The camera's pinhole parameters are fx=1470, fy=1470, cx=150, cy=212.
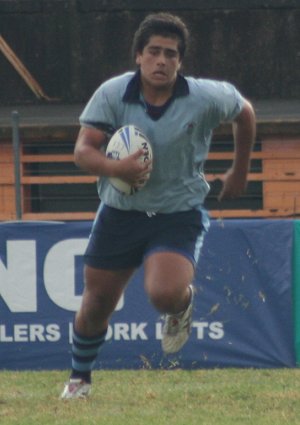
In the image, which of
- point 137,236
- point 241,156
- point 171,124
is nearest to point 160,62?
point 171,124

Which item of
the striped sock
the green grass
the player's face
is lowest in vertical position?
the green grass

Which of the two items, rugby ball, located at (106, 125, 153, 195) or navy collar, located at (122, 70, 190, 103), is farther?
navy collar, located at (122, 70, 190, 103)

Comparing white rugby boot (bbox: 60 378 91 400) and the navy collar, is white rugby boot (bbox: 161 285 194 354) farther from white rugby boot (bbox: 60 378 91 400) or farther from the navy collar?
the navy collar

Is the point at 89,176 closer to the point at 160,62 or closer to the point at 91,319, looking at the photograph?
the point at 91,319

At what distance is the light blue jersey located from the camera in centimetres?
734

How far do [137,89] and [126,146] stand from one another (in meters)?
0.40

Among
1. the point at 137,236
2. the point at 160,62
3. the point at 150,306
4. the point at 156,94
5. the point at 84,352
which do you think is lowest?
the point at 150,306

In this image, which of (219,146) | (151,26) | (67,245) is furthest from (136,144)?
(219,146)

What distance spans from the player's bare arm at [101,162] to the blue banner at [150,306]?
9.70 ft

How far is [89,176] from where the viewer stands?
16.4 metres

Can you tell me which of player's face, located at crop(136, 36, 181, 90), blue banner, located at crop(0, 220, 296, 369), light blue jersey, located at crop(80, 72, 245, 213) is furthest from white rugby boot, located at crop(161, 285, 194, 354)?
blue banner, located at crop(0, 220, 296, 369)

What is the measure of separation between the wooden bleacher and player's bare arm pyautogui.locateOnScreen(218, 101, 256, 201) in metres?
7.88

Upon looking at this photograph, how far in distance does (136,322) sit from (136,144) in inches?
130

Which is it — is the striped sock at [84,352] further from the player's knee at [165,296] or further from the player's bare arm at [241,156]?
the player's bare arm at [241,156]
